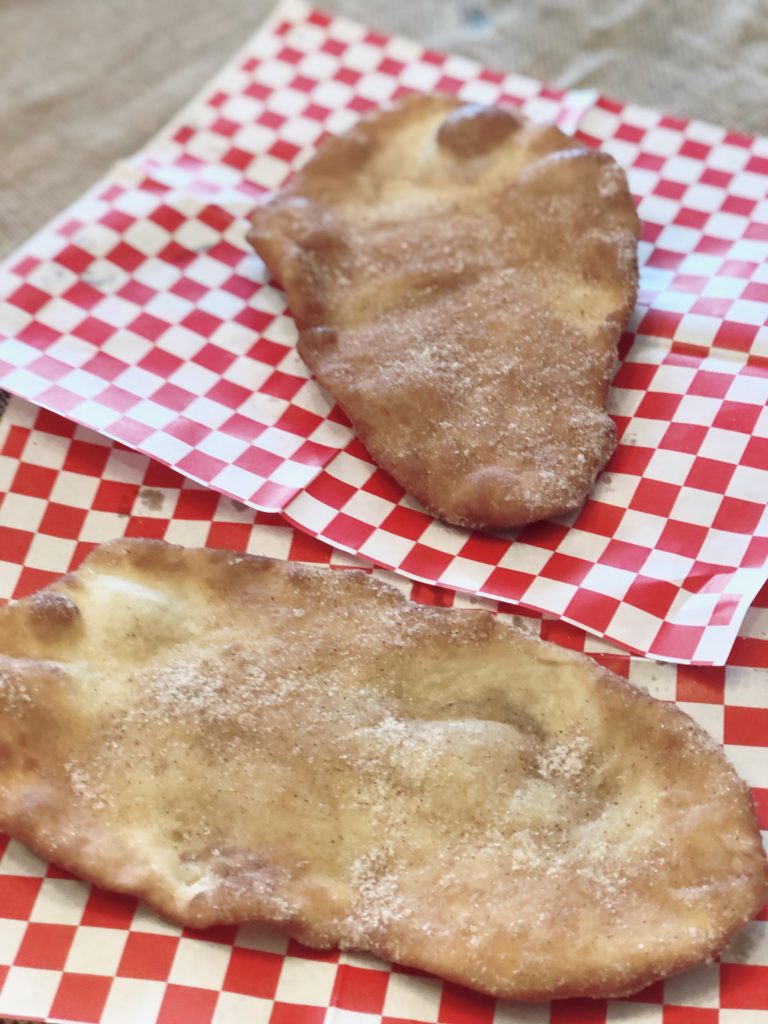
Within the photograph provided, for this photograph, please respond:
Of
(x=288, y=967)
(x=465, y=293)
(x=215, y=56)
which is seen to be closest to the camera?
(x=288, y=967)

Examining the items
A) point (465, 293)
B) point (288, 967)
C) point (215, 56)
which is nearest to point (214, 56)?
point (215, 56)

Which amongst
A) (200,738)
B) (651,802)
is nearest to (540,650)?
(651,802)

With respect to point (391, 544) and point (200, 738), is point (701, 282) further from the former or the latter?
point (200, 738)

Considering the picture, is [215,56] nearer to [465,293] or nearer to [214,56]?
[214,56]

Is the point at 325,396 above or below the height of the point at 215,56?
below

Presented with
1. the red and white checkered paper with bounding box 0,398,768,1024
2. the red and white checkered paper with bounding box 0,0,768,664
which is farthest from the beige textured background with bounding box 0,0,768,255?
the red and white checkered paper with bounding box 0,398,768,1024

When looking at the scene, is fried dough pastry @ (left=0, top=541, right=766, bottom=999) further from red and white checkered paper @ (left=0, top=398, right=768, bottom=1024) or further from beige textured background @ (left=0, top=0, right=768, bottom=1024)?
beige textured background @ (left=0, top=0, right=768, bottom=1024)
